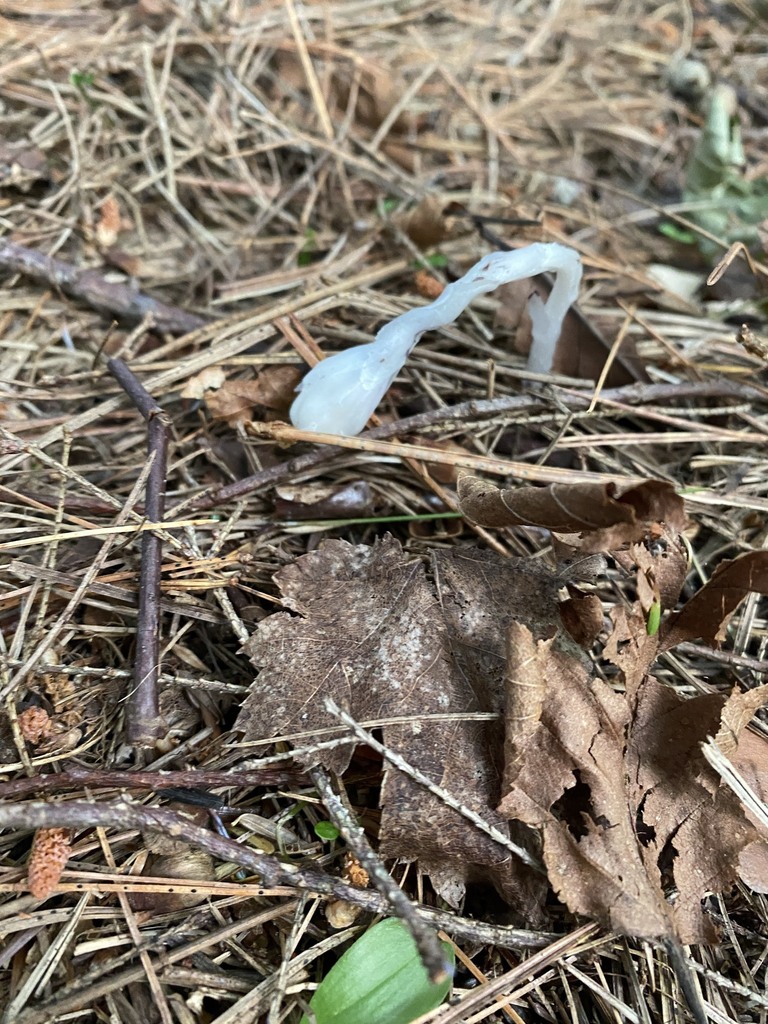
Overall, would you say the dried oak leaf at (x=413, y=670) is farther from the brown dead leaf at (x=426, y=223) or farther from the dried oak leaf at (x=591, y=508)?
the brown dead leaf at (x=426, y=223)

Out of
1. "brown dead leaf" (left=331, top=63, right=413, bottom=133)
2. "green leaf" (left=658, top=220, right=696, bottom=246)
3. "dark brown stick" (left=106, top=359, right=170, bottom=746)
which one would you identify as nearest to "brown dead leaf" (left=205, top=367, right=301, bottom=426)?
"dark brown stick" (left=106, top=359, right=170, bottom=746)

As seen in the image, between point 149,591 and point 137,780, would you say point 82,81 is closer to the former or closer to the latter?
point 149,591

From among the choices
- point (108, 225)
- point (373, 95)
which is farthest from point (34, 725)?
point (373, 95)

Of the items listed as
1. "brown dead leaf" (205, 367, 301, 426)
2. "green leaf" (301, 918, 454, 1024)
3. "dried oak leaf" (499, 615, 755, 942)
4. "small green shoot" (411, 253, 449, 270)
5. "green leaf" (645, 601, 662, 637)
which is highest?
"small green shoot" (411, 253, 449, 270)

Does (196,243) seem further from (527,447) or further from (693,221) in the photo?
(693,221)

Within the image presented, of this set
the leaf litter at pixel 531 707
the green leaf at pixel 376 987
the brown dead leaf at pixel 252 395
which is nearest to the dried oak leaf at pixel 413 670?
the leaf litter at pixel 531 707

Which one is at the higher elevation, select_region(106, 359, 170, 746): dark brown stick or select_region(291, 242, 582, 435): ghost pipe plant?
select_region(291, 242, 582, 435): ghost pipe plant

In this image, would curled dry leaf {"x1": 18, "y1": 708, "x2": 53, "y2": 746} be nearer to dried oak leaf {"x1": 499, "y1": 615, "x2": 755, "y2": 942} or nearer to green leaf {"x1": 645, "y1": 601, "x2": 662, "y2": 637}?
dried oak leaf {"x1": 499, "y1": 615, "x2": 755, "y2": 942}
